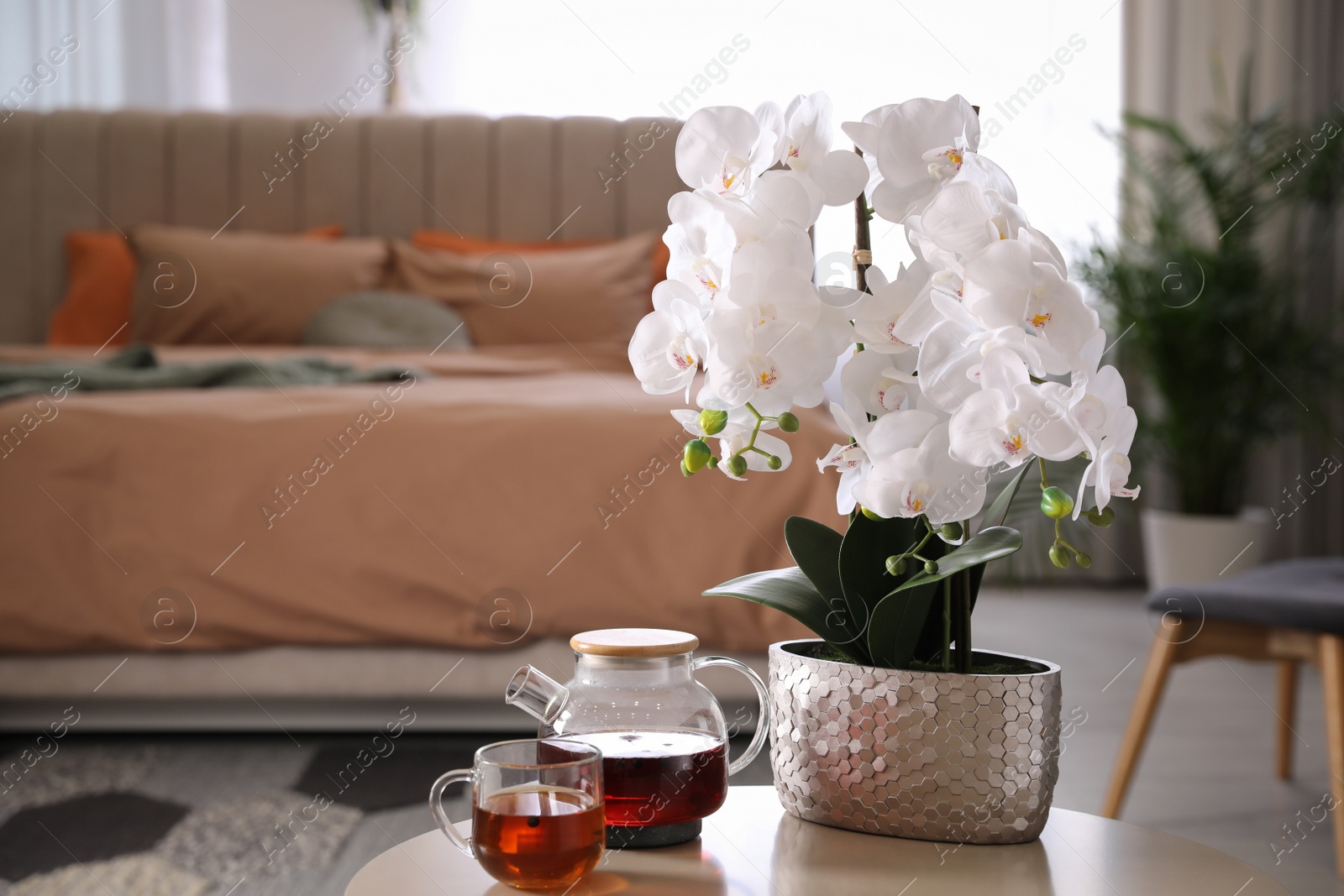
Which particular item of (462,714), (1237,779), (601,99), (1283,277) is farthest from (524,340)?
(1283,277)

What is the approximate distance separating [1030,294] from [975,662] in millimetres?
287

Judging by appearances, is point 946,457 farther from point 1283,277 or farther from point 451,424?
point 1283,277

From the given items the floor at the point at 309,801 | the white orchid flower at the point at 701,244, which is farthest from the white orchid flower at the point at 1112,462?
the floor at the point at 309,801

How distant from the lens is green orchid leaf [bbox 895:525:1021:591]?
59cm

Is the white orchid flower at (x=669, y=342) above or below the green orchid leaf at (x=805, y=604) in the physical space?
above

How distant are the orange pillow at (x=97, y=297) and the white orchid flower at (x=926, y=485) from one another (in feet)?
10.5

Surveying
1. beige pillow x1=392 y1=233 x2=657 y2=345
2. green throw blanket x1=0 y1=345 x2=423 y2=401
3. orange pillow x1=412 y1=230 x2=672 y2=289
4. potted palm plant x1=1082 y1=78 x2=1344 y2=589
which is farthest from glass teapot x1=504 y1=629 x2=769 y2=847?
potted palm plant x1=1082 y1=78 x2=1344 y2=589

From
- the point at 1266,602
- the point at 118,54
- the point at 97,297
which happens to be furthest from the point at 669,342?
the point at 118,54

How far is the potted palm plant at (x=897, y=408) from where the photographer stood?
0.55m

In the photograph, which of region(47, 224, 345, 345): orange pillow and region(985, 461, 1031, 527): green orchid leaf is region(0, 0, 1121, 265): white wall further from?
region(985, 461, 1031, 527): green orchid leaf

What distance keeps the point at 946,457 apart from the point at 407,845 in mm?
387

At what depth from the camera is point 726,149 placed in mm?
645

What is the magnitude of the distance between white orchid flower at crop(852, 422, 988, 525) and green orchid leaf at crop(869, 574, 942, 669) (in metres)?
0.08

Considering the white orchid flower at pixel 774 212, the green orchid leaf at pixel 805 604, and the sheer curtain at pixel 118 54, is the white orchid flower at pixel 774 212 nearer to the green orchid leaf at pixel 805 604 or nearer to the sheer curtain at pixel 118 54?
the green orchid leaf at pixel 805 604
